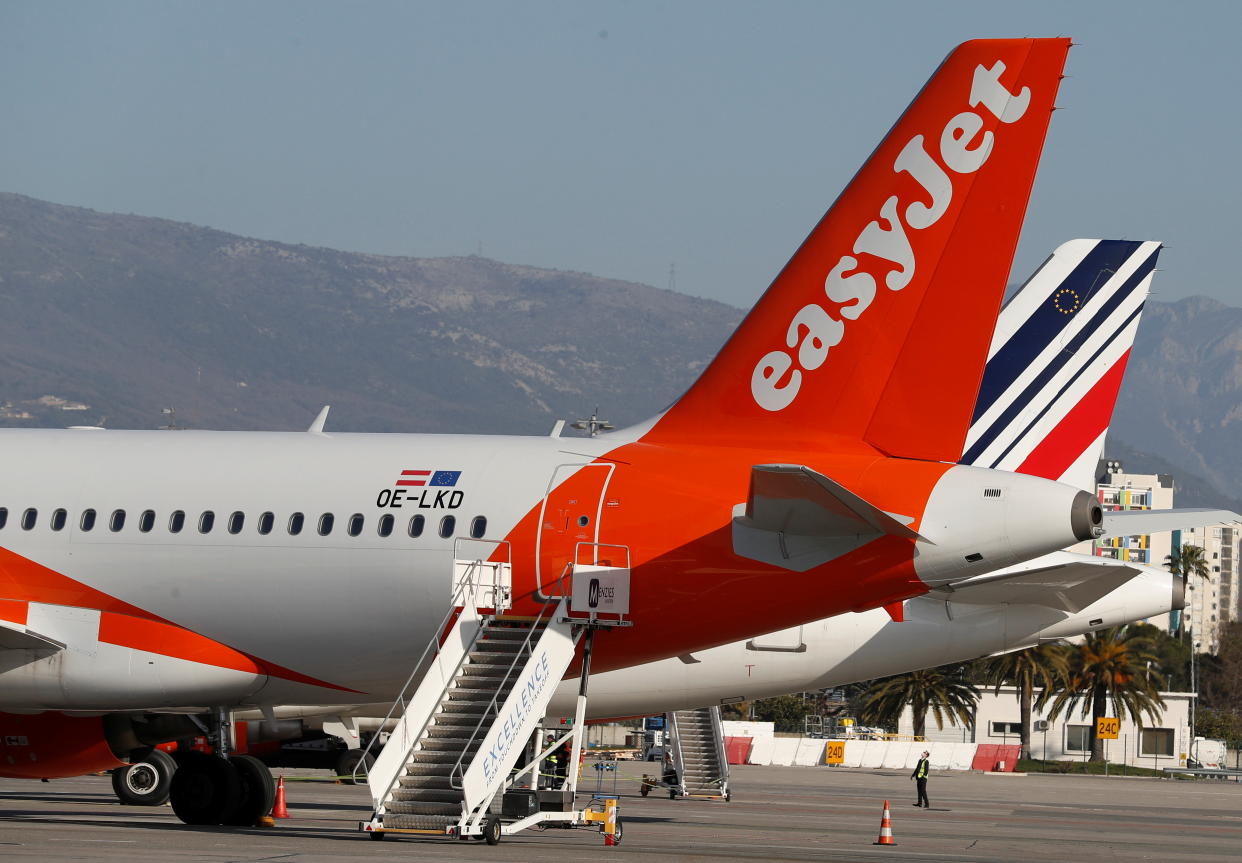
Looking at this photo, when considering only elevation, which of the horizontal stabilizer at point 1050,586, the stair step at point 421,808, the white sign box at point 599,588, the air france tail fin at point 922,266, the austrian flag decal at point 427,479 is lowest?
the stair step at point 421,808

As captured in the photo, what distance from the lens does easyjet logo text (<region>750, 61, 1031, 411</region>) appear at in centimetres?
2267

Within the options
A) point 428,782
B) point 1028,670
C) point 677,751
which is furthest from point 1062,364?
point 1028,670

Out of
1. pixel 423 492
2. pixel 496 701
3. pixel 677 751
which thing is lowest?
pixel 677 751

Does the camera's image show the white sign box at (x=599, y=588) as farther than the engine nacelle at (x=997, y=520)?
Yes

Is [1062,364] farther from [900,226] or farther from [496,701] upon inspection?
[496,701]

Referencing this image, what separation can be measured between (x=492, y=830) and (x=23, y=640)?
6.98 metres

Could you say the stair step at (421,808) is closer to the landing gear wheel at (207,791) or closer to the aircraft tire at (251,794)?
the aircraft tire at (251,794)

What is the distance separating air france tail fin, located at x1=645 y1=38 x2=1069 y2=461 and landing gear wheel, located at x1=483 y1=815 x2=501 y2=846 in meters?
5.91

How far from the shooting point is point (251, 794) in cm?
2656

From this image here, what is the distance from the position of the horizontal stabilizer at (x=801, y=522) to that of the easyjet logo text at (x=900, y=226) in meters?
1.68

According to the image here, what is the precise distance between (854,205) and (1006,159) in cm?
194

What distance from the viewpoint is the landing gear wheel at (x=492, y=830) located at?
74.4 feet

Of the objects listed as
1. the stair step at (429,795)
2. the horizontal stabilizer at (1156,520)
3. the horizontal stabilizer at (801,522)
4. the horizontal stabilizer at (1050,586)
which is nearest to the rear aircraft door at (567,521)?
the horizontal stabilizer at (801,522)

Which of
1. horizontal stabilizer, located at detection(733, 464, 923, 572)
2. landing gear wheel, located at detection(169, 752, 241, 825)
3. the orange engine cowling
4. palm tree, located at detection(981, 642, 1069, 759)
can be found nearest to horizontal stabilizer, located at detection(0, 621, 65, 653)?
the orange engine cowling
